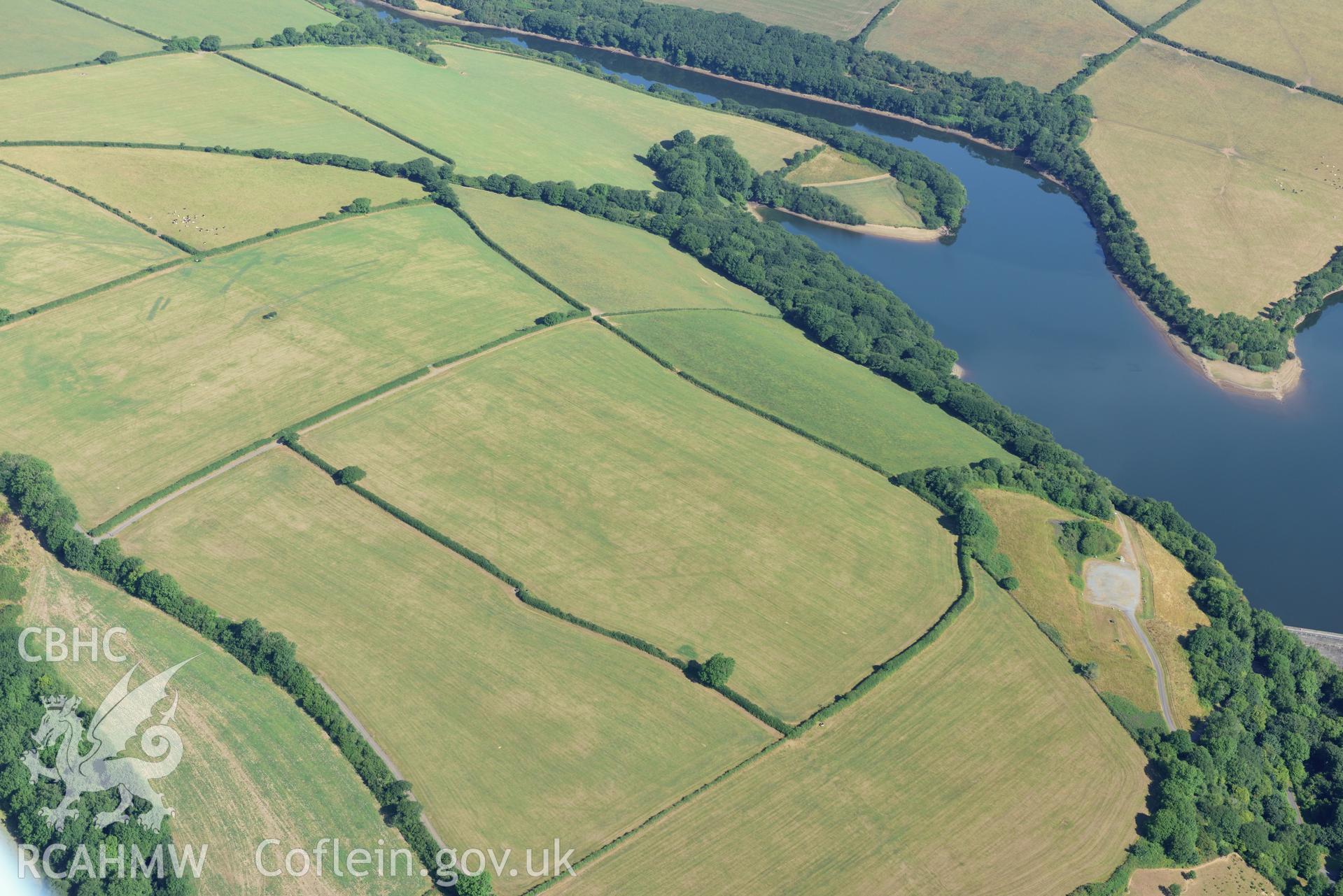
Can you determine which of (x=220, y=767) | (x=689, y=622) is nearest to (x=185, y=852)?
(x=220, y=767)

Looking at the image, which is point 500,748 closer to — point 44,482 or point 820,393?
point 44,482

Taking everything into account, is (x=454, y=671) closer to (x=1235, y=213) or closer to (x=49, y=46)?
(x=1235, y=213)

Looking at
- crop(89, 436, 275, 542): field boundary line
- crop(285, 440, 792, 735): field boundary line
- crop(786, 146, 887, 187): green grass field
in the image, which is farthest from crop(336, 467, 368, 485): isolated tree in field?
crop(786, 146, 887, 187): green grass field

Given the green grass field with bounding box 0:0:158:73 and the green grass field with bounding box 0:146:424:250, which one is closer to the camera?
the green grass field with bounding box 0:146:424:250

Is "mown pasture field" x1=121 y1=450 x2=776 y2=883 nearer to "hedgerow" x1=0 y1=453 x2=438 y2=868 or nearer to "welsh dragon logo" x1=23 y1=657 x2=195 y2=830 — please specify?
"hedgerow" x1=0 y1=453 x2=438 y2=868

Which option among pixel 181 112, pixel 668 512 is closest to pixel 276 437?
pixel 668 512
